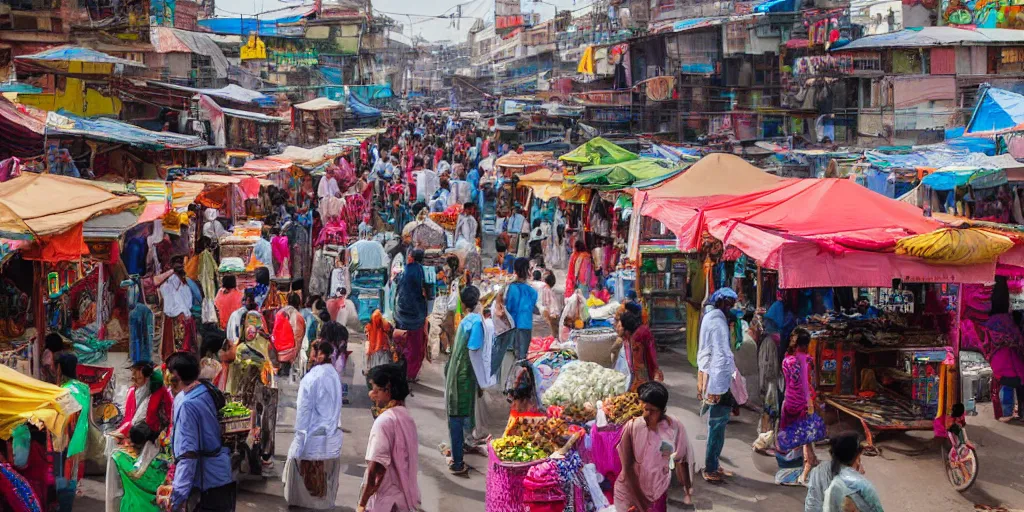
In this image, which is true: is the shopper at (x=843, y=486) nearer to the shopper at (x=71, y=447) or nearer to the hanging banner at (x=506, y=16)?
the shopper at (x=71, y=447)

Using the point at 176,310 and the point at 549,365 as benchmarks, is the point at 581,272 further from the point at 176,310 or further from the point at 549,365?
the point at 549,365

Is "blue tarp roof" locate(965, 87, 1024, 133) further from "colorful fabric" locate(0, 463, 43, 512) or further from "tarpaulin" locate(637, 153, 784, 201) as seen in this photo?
"colorful fabric" locate(0, 463, 43, 512)

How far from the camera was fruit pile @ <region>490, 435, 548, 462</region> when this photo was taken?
6.10 metres

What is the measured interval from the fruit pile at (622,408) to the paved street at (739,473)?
1.25 meters

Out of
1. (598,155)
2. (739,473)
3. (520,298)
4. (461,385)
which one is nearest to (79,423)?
(461,385)

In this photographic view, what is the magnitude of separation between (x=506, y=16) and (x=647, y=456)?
4146 inches

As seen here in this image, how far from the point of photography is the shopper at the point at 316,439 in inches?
281

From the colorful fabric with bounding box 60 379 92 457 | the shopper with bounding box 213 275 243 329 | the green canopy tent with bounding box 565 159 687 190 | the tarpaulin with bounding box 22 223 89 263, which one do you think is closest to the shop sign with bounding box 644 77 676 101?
the green canopy tent with bounding box 565 159 687 190

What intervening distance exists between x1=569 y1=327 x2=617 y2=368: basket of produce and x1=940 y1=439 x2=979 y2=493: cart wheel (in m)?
2.96

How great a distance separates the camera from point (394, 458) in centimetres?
599

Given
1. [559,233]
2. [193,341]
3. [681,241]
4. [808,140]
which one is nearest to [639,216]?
[681,241]

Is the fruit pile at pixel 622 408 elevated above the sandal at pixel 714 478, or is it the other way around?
the fruit pile at pixel 622 408

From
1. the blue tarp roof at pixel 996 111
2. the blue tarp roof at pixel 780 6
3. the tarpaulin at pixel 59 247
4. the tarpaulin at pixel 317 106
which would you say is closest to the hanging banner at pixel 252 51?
the tarpaulin at pixel 317 106

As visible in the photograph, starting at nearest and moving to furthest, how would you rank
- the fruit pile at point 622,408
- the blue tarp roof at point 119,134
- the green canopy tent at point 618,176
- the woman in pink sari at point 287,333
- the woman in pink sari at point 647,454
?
the woman in pink sari at point 647,454 → the fruit pile at point 622,408 → the woman in pink sari at point 287,333 → the green canopy tent at point 618,176 → the blue tarp roof at point 119,134
